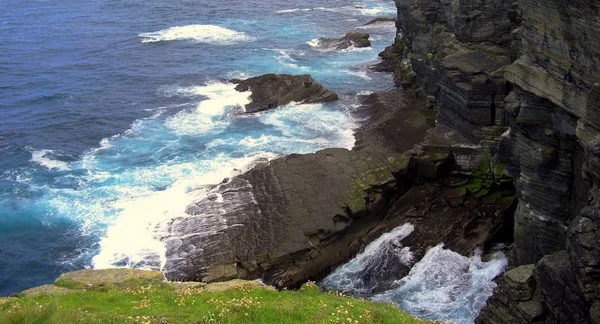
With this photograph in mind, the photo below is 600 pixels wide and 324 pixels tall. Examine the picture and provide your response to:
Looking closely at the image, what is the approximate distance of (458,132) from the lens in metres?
47.5

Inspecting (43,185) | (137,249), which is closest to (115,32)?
(43,185)

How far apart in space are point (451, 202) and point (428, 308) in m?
10.3

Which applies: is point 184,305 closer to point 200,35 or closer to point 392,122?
point 392,122

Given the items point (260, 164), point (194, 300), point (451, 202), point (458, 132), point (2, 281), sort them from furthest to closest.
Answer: point (260, 164) < point (458, 132) < point (451, 202) < point (2, 281) < point (194, 300)

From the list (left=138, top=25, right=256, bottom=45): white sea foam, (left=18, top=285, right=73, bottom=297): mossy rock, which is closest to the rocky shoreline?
(left=18, top=285, right=73, bottom=297): mossy rock

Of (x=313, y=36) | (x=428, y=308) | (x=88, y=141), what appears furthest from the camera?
(x=313, y=36)

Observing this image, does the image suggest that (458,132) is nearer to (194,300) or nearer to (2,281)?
(194,300)

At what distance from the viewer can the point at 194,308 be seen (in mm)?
25406

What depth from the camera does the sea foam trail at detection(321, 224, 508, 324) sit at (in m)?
36.1

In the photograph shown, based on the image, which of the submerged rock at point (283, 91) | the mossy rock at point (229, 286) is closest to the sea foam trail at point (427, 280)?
the mossy rock at point (229, 286)

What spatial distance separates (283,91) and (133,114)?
608 inches

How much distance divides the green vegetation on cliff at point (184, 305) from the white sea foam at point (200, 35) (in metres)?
67.3

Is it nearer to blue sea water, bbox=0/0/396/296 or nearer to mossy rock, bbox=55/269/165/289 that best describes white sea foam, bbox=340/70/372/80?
blue sea water, bbox=0/0/396/296

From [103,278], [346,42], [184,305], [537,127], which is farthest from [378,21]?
[184,305]
